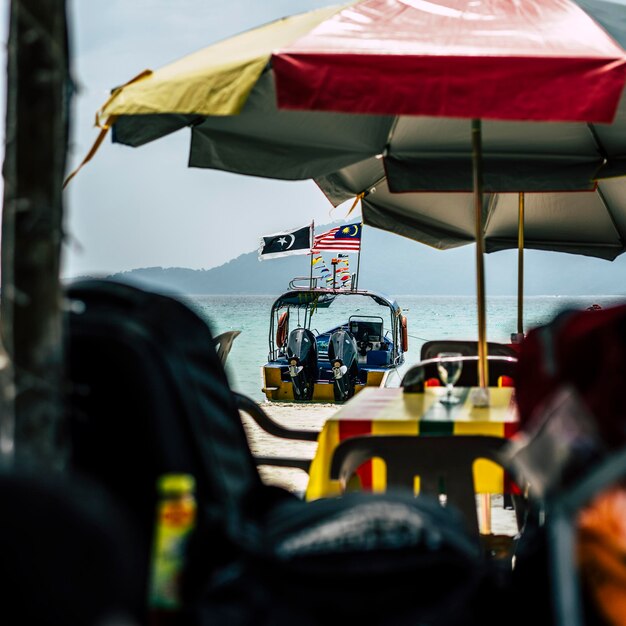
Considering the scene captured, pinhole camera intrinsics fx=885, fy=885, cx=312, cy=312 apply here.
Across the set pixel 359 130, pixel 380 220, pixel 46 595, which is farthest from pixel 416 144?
pixel 46 595

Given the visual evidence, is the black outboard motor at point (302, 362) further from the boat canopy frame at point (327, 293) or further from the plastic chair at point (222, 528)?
the plastic chair at point (222, 528)

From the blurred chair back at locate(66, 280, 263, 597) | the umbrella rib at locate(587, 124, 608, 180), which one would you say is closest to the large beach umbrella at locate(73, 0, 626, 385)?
the umbrella rib at locate(587, 124, 608, 180)

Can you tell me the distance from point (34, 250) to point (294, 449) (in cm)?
635

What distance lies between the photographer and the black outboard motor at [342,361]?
14422mm

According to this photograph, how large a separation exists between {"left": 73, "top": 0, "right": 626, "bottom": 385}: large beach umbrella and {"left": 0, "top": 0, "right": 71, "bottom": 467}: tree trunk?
4.63 ft

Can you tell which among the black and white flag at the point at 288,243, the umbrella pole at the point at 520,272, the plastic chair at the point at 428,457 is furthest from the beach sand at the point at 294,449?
the black and white flag at the point at 288,243

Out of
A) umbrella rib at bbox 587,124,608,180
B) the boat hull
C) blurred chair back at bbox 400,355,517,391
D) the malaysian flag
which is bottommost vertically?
blurred chair back at bbox 400,355,517,391

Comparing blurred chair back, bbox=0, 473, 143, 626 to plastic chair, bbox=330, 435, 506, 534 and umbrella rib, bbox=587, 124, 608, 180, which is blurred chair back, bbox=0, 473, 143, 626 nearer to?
plastic chair, bbox=330, 435, 506, 534

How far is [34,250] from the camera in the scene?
1604 millimetres

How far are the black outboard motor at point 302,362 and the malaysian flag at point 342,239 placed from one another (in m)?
2.86

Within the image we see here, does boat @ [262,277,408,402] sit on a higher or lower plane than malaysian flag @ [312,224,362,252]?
lower

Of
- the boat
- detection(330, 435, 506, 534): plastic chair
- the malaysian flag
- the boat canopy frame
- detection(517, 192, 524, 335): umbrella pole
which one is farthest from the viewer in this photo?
the malaysian flag

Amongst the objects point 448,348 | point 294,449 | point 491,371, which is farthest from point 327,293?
point 491,371

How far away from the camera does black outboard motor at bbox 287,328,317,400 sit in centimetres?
1481
